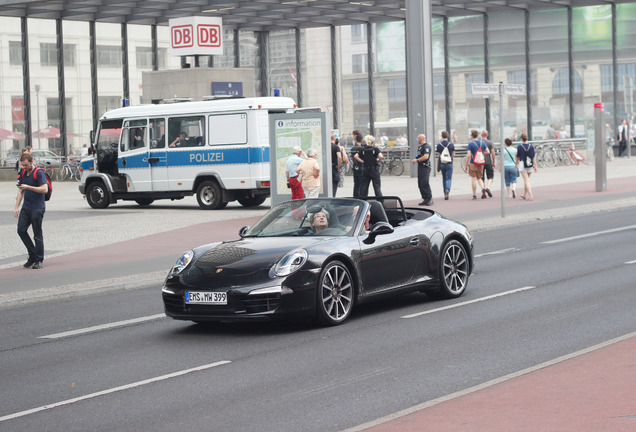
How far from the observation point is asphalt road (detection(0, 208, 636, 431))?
6.85 m

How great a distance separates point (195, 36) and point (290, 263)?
30.5 metres

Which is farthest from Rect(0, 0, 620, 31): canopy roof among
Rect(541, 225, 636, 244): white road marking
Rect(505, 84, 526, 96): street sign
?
Rect(541, 225, 636, 244): white road marking

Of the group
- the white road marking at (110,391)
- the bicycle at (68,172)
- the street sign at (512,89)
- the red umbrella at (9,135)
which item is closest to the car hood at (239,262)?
the white road marking at (110,391)

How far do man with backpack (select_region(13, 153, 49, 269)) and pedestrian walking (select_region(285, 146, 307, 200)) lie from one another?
7402 mm

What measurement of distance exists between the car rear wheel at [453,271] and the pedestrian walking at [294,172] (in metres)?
10.8

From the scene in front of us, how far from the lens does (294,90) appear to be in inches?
2094

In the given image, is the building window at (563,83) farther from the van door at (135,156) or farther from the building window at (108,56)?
the van door at (135,156)

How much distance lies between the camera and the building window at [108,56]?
48000 millimetres

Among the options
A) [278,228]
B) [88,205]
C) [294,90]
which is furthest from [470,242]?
[294,90]

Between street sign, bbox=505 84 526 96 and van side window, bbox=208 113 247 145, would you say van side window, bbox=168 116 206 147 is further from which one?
street sign, bbox=505 84 526 96

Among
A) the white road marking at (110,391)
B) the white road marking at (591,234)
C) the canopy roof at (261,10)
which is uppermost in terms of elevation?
the canopy roof at (261,10)

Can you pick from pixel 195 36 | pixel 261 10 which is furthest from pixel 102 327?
pixel 261 10

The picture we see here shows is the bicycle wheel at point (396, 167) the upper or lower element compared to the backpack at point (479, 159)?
lower

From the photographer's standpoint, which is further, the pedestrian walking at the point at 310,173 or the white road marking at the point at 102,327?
the pedestrian walking at the point at 310,173
